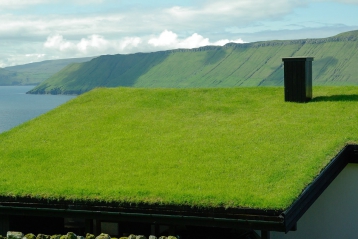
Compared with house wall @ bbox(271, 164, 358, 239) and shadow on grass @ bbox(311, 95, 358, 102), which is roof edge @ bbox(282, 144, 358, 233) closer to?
house wall @ bbox(271, 164, 358, 239)

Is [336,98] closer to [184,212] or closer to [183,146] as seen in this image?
[183,146]

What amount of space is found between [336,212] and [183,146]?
5150 mm

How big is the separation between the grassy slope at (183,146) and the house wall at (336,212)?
0.92 m

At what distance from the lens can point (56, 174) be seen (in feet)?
48.1

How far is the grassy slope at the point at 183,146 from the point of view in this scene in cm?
1262

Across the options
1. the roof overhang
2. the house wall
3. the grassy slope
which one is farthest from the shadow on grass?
the roof overhang

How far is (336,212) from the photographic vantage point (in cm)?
1417

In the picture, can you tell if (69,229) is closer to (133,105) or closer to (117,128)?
(117,128)

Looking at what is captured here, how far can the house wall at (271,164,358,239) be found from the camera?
14.1m

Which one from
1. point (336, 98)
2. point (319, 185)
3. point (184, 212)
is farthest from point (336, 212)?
point (336, 98)

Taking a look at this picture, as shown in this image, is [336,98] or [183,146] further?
[336,98]

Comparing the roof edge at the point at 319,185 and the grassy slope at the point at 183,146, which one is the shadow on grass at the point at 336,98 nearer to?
the grassy slope at the point at 183,146

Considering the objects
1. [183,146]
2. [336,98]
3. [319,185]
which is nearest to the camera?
[319,185]

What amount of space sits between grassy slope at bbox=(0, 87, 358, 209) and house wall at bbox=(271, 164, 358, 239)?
0.92 metres
